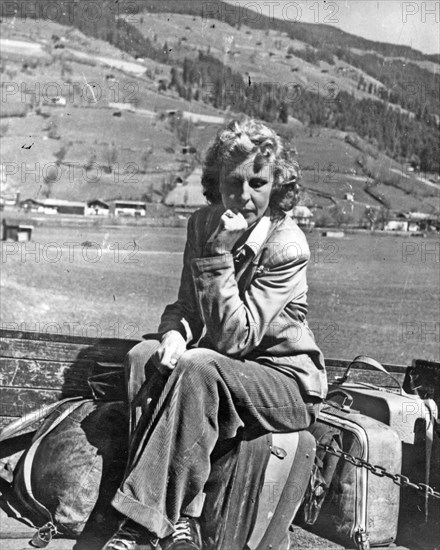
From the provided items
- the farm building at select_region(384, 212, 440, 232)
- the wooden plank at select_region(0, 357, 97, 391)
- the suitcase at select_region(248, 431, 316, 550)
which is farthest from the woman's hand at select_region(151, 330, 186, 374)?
the farm building at select_region(384, 212, 440, 232)

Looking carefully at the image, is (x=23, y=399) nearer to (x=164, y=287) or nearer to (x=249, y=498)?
(x=249, y=498)

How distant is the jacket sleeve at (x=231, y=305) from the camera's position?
289 cm

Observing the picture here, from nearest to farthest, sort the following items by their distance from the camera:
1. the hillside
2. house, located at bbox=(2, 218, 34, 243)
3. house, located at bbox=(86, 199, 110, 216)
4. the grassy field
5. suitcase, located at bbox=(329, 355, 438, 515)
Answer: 1. suitcase, located at bbox=(329, 355, 438, 515)
2. the grassy field
3. the hillside
4. house, located at bbox=(2, 218, 34, 243)
5. house, located at bbox=(86, 199, 110, 216)

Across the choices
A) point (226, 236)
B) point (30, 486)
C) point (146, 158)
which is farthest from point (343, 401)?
point (146, 158)

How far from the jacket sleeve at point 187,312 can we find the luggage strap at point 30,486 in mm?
677

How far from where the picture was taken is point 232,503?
9.80ft

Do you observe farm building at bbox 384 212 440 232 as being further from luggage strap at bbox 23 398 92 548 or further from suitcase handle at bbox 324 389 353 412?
luggage strap at bbox 23 398 92 548

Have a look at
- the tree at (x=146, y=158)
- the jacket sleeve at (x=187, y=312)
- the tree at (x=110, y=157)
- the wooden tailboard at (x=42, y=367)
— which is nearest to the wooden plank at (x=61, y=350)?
the wooden tailboard at (x=42, y=367)

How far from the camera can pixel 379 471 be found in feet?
11.3

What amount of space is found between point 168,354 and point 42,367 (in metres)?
1.36

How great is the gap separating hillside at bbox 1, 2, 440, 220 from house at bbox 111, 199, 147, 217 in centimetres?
58

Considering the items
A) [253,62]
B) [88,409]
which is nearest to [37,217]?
[253,62]

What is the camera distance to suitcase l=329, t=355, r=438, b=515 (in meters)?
3.63

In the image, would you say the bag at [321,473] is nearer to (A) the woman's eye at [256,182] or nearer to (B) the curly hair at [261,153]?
(B) the curly hair at [261,153]
